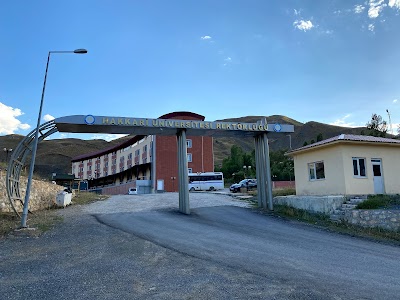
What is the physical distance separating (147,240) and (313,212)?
11.4 metres

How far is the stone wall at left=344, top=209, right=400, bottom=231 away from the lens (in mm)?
15550

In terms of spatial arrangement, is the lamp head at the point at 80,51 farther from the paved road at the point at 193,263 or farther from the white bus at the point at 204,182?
the white bus at the point at 204,182

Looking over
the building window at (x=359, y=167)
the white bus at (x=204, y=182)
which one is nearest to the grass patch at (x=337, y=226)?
the building window at (x=359, y=167)

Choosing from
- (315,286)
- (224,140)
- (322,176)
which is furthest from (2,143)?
(315,286)

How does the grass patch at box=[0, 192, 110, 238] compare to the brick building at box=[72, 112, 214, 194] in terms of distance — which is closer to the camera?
the grass patch at box=[0, 192, 110, 238]

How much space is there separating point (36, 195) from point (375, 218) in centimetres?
1903

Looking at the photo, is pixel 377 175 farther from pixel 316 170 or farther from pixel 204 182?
pixel 204 182

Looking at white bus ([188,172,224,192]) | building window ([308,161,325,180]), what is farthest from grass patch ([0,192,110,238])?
white bus ([188,172,224,192])

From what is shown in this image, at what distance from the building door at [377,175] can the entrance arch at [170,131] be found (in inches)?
225

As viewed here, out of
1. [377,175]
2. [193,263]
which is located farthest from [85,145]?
[193,263]

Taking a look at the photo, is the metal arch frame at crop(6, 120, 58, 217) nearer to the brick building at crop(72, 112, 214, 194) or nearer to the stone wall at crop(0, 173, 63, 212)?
the stone wall at crop(0, 173, 63, 212)

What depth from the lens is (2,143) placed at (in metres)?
142

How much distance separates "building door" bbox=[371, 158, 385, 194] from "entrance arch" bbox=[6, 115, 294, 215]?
225 inches

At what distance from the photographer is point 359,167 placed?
20.8 metres
